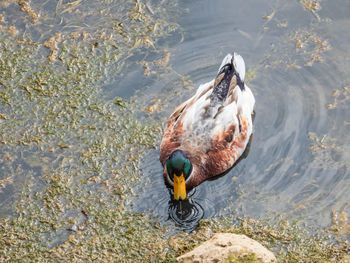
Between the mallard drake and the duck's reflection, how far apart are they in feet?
0.45

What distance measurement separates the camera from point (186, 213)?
6867 mm

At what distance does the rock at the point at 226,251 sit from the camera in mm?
5617

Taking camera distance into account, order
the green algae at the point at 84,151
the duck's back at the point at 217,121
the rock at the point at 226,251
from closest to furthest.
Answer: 1. the rock at the point at 226,251
2. the green algae at the point at 84,151
3. the duck's back at the point at 217,121

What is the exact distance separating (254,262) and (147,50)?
13.5 ft

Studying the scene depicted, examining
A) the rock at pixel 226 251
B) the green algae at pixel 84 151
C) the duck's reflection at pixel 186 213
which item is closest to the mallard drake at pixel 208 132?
the duck's reflection at pixel 186 213

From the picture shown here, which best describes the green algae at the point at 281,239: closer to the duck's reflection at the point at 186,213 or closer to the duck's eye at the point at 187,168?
the duck's reflection at the point at 186,213

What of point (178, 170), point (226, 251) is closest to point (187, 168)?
point (178, 170)

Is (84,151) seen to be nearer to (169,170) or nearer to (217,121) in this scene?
(169,170)

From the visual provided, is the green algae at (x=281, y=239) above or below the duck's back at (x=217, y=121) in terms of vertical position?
below


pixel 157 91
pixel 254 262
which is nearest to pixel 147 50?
pixel 157 91

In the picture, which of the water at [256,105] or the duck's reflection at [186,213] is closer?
the duck's reflection at [186,213]

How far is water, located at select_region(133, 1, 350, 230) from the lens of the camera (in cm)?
695

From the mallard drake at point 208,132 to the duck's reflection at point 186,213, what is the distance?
136 mm

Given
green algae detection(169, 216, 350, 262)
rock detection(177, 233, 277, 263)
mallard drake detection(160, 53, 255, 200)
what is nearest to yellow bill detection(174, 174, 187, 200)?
mallard drake detection(160, 53, 255, 200)
